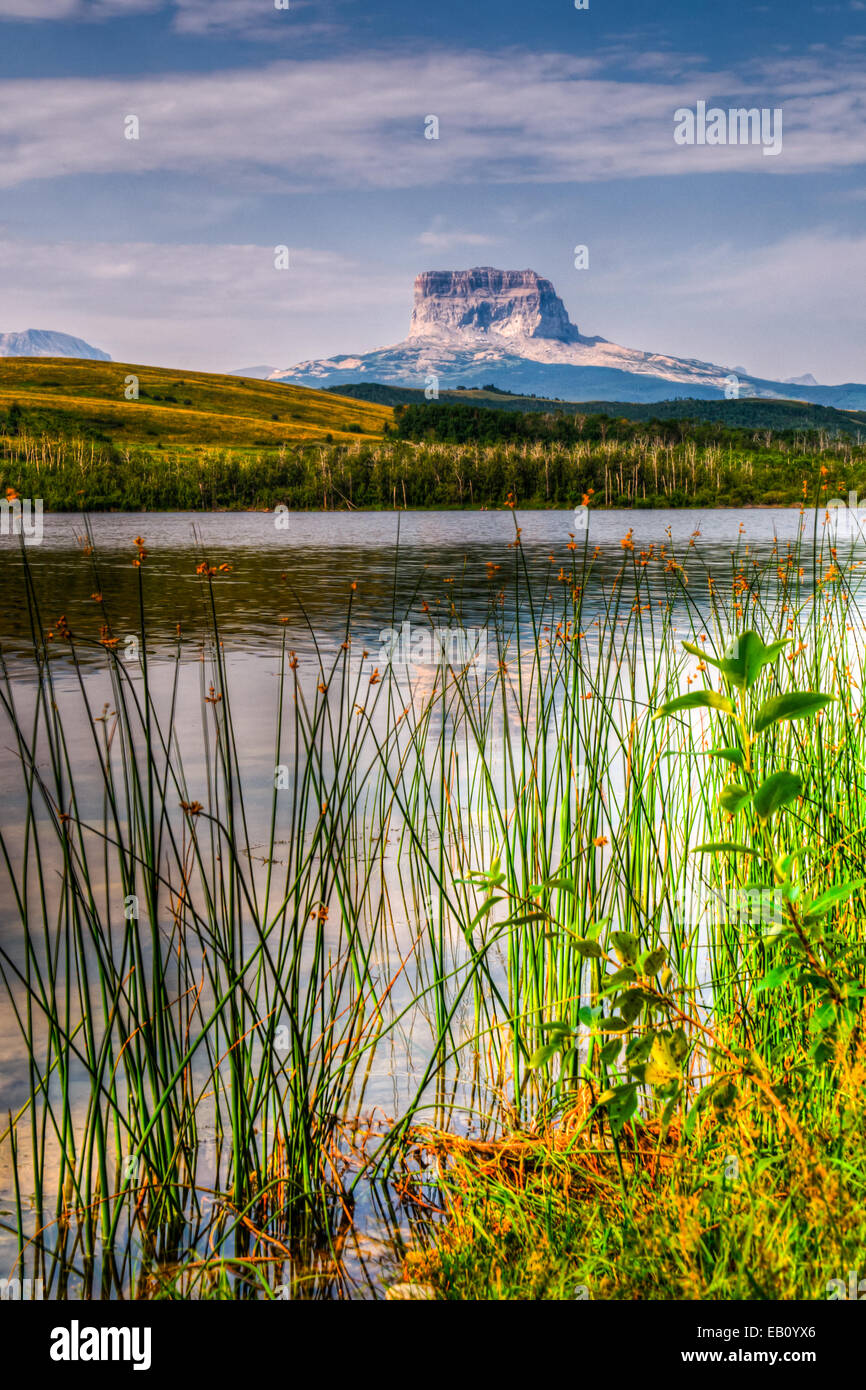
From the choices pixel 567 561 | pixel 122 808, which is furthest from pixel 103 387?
pixel 122 808

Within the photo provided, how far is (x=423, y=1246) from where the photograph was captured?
1861mm

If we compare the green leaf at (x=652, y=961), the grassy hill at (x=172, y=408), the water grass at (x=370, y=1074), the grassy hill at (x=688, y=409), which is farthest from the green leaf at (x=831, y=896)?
the grassy hill at (x=688, y=409)

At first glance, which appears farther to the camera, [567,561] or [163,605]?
[567,561]

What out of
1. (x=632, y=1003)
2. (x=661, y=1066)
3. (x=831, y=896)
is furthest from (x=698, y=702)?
(x=661, y=1066)

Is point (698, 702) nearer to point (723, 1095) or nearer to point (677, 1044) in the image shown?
point (677, 1044)

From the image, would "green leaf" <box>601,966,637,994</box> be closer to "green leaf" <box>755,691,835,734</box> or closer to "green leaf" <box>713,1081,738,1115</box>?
"green leaf" <box>713,1081,738,1115</box>

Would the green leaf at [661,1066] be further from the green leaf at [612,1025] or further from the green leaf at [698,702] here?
the green leaf at [698,702]

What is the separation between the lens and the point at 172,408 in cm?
7231

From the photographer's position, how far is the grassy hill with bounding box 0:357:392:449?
5859cm

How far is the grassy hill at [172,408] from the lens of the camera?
Result: 5859 centimetres

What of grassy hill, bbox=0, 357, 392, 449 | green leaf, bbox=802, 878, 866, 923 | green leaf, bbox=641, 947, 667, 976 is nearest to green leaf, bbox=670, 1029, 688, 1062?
→ green leaf, bbox=641, 947, 667, 976

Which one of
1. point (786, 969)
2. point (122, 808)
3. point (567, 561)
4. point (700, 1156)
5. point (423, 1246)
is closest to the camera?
point (786, 969)
